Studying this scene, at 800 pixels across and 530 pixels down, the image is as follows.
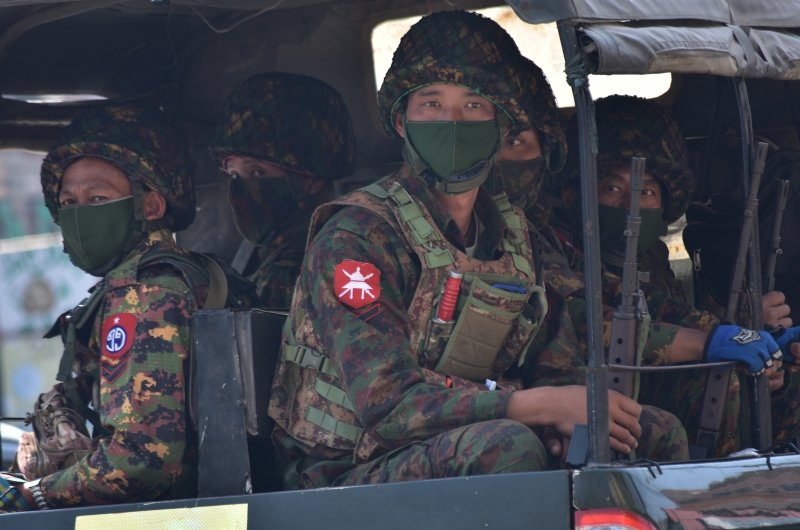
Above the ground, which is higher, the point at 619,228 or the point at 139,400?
the point at 619,228

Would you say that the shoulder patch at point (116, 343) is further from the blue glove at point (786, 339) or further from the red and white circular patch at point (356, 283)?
the blue glove at point (786, 339)

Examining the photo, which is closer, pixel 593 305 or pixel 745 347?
pixel 593 305

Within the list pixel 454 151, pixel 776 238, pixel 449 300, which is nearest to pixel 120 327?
pixel 449 300

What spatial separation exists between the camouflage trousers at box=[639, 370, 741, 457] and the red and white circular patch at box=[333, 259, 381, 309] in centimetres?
127

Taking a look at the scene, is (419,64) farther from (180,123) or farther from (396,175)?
(180,123)

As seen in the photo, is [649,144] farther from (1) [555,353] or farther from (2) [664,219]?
(1) [555,353]

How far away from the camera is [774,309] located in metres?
4.81

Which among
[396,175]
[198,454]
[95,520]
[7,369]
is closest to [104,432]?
[198,454]

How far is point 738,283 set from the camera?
4230mm

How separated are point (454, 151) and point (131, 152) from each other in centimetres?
113

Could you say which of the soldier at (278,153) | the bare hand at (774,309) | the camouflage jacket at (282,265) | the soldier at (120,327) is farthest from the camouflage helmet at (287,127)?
the bare hand at (774,309)

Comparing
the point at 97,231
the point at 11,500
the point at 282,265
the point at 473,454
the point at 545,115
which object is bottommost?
the point at 11,500

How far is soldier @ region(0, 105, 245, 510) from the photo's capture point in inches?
164

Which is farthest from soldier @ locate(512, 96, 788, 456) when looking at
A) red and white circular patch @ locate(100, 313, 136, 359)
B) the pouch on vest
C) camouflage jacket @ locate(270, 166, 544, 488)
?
red and white circular patch @ locate(100, 313, 136, 359)
